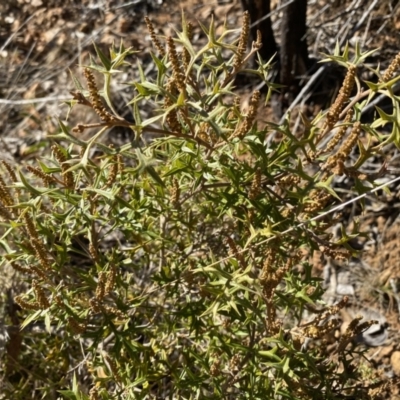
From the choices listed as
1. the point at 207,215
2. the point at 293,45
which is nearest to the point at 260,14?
the point at 293,45

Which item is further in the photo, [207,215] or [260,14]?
[260,14]

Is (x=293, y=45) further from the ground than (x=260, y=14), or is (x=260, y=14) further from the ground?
(x=260, y=14)

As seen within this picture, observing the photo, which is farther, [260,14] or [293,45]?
[293,45]

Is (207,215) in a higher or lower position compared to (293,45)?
higher

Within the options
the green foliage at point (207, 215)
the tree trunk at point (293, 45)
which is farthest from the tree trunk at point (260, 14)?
the green foliage at point (207, 215)

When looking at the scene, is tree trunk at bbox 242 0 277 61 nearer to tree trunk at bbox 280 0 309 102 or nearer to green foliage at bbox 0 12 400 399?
tree trunk at bbox 280 0 309 102

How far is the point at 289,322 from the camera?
2557mm

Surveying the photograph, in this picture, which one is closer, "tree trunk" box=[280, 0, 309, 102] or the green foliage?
the green foliage

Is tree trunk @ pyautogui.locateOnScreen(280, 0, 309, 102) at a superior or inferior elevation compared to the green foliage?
inferior

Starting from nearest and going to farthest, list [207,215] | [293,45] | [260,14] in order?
[207,215] < [260,14] < [293,45]

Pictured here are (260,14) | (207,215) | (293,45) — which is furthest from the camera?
(293,45)

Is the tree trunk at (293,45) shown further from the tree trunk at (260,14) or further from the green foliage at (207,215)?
the green foliage at (207,215)

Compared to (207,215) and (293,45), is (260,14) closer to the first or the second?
(293,45)

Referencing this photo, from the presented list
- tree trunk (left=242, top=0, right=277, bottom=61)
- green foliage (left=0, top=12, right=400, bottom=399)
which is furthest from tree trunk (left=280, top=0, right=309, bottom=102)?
green foliage (left=0, top=12, right=400, bottom=399)
